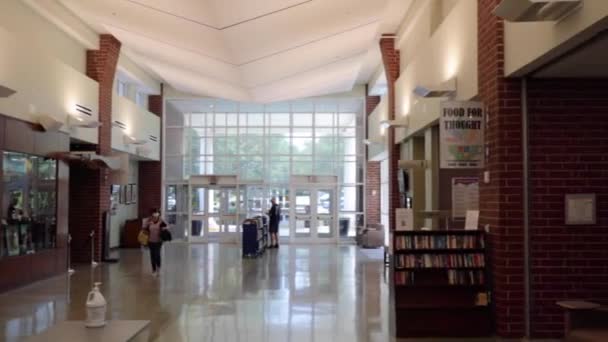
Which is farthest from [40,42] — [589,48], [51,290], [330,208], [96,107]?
[330,208]

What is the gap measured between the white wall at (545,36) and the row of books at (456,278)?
2.27 metres

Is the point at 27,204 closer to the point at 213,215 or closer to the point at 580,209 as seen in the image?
the point at 580,209

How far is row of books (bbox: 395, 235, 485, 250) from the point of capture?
7.01 meters

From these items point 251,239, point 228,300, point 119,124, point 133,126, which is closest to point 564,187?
point 228,300

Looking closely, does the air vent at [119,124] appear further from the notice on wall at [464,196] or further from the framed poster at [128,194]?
the notice on wall at [464,196]

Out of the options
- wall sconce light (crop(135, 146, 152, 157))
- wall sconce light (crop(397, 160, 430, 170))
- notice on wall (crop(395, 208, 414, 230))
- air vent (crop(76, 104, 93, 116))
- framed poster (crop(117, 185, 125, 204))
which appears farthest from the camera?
framed poster (crop(117, 185, 125, 204))

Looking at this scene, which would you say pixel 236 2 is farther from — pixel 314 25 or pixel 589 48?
pixel 589 48

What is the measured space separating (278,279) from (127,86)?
11099 millimetres

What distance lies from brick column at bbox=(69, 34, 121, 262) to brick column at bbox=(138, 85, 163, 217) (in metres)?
6.84

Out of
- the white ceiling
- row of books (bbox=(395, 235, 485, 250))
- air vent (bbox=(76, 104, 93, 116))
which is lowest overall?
row of books (bbox=(395, 235, 485, 250))

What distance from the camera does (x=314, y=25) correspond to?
1169 centimetres

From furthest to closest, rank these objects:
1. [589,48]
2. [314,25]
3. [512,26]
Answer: [314,25], [512,26], [589,48]

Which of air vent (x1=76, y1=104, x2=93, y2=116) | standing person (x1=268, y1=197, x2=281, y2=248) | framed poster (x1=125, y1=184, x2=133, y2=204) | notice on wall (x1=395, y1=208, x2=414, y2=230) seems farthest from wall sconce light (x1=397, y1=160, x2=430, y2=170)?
framed poster (x1=125, y1=184, x2=133, y2=204)

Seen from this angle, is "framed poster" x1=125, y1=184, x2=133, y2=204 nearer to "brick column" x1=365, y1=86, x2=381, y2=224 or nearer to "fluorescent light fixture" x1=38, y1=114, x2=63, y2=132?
"brick column" x1=365, y1=86, x2=381, y2=224
